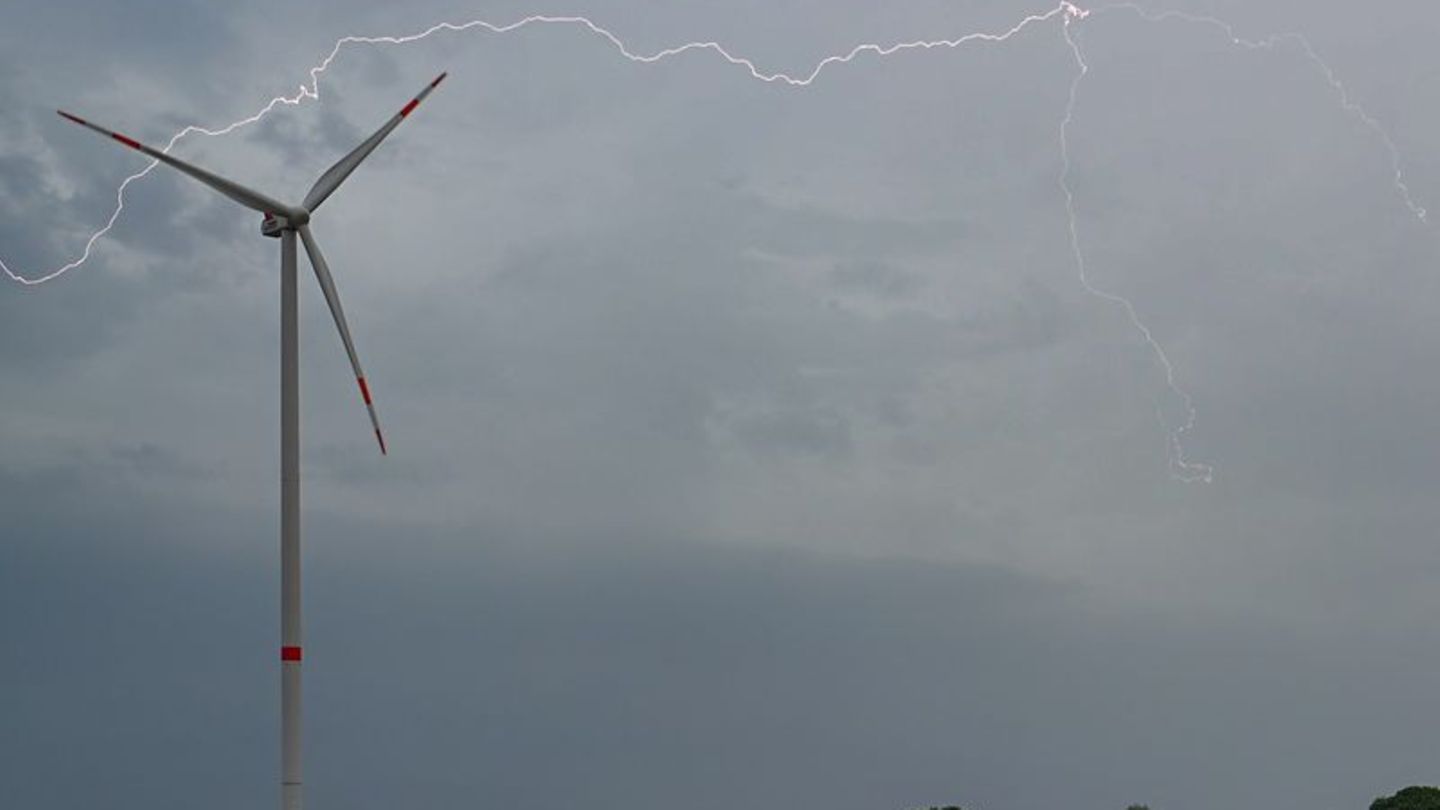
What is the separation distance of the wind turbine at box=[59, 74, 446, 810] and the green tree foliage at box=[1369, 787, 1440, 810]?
89719 mm

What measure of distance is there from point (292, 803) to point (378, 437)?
14211 millimetres

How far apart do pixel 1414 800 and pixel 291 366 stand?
94.8 m

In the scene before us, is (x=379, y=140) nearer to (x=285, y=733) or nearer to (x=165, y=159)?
(x=165, y=159)

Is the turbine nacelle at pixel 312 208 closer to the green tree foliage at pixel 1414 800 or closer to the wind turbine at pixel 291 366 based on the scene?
the wind turbine at pixel 291 366

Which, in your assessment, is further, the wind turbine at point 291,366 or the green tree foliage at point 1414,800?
the green tree foliage at point 1414,800

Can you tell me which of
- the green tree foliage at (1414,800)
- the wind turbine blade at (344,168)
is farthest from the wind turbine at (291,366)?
the green tree foliage at (1414,800)

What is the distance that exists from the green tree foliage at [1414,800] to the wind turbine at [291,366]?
89.7 m

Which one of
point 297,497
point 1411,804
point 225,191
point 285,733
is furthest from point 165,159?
point 1411,804

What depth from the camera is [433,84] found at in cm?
8162

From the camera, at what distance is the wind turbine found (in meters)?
73.8

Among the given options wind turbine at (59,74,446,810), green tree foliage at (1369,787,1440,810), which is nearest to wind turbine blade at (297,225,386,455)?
wind turbine at (59,74,446,810)

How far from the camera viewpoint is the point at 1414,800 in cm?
13962

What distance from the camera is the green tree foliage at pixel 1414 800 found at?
138 m

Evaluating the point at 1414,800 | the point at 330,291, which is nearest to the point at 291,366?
A: the point at 330,291
